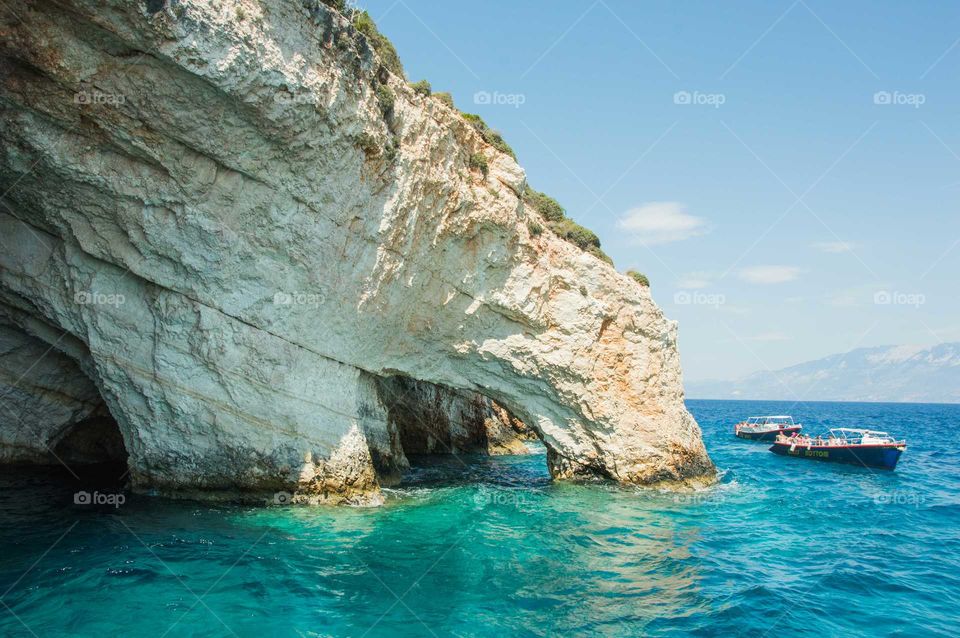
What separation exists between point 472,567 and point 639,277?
52.2 ft

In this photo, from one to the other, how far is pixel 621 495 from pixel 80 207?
18868 mm

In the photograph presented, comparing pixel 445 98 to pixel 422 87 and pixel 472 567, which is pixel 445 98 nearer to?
pixel 422 87

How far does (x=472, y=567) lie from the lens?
1309 cm

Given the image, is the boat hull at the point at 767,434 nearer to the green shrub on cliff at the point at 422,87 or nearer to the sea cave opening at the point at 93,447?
the green shrub on cliff at the point at 422,87

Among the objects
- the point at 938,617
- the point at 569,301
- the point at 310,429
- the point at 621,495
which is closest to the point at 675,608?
the point at 938,617

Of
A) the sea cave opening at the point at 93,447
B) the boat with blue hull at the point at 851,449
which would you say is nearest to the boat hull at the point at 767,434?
the boat with blue hull at the point at 851,449

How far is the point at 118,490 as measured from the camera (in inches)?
699

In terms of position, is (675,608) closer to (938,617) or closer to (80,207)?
(938,617)

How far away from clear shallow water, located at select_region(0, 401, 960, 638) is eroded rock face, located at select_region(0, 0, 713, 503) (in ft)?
8.66

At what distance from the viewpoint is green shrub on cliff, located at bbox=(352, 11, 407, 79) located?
16.8 meters

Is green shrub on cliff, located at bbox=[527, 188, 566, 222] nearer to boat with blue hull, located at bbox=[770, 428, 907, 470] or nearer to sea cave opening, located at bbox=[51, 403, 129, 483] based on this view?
sea cave opening, located at bbox=[51, 403, 129, 483]

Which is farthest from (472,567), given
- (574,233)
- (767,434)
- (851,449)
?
(767,434)

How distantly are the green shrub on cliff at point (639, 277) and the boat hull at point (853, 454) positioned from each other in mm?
18635

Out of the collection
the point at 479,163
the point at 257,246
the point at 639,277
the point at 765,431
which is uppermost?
the point at 479,163
